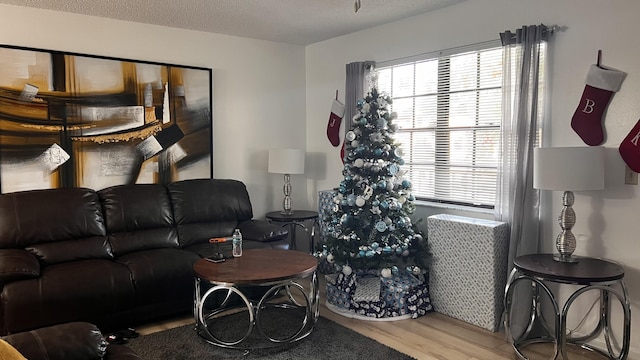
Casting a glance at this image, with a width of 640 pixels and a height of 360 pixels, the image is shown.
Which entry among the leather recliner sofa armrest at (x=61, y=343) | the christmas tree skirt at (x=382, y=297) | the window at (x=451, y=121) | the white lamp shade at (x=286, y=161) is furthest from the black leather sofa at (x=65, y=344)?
the white lamp shade at (x=286, y=161)

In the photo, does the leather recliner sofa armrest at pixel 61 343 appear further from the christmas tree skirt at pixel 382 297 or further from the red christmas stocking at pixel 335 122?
the red christmas stocking at pixel 335 122

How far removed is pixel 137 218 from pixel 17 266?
110 centimetres

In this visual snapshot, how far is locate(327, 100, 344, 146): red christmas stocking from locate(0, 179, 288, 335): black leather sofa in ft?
4.14

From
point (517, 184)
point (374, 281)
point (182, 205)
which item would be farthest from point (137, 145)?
point (517, 184)

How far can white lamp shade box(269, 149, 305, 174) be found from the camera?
509cm

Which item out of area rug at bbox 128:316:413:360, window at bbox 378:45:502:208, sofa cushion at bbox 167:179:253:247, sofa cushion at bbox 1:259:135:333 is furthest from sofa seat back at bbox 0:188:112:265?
window at bbox 378:45:502:208

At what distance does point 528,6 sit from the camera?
3.57 metres

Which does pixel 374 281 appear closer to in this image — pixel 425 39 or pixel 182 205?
pixel 182 205

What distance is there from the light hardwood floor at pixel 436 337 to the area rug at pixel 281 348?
149mm

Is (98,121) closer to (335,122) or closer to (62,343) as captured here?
(335,122)

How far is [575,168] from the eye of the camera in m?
2.96

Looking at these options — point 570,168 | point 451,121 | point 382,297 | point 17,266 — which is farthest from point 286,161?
point 570,168

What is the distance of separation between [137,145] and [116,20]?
114 centimetres

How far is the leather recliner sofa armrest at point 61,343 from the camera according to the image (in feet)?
5.85
